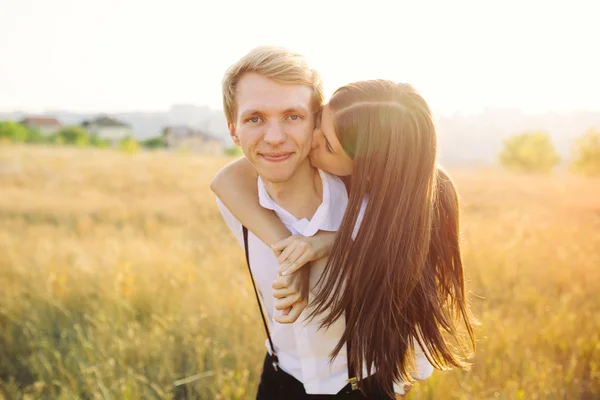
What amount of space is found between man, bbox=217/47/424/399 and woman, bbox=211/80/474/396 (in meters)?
0.08

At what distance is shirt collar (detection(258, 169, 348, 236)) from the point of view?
172 cm

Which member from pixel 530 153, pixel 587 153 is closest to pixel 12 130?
pixel 530 153

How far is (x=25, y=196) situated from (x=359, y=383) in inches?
395

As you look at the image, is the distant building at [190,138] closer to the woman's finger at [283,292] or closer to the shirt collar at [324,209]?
the shirt collar at [324,209]

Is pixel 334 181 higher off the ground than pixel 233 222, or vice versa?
pixel 334 181

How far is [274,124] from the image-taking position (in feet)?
5.47

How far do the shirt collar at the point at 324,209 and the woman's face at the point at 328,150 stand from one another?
6 cm

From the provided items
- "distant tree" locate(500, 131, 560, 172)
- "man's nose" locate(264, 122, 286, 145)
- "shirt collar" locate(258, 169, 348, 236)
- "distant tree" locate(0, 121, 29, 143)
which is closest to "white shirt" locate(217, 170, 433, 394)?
"shirt collar" locate(258, 169, 348, 236)

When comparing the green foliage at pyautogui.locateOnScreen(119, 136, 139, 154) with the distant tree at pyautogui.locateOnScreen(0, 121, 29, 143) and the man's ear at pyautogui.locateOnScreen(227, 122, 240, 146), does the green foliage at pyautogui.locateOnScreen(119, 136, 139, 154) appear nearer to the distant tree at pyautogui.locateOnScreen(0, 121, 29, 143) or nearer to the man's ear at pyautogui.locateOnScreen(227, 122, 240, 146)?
the distant tree at pyautogui.locateOnScreen(0, 121, 29, 143)

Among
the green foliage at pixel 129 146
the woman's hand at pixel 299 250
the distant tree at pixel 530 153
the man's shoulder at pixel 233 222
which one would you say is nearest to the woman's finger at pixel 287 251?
the woman's hand at pixel 299 250

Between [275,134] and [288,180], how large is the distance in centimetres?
22

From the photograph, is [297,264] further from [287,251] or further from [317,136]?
[317,136]

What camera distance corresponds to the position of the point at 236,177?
2.07 meters

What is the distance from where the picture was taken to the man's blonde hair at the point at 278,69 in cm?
164
